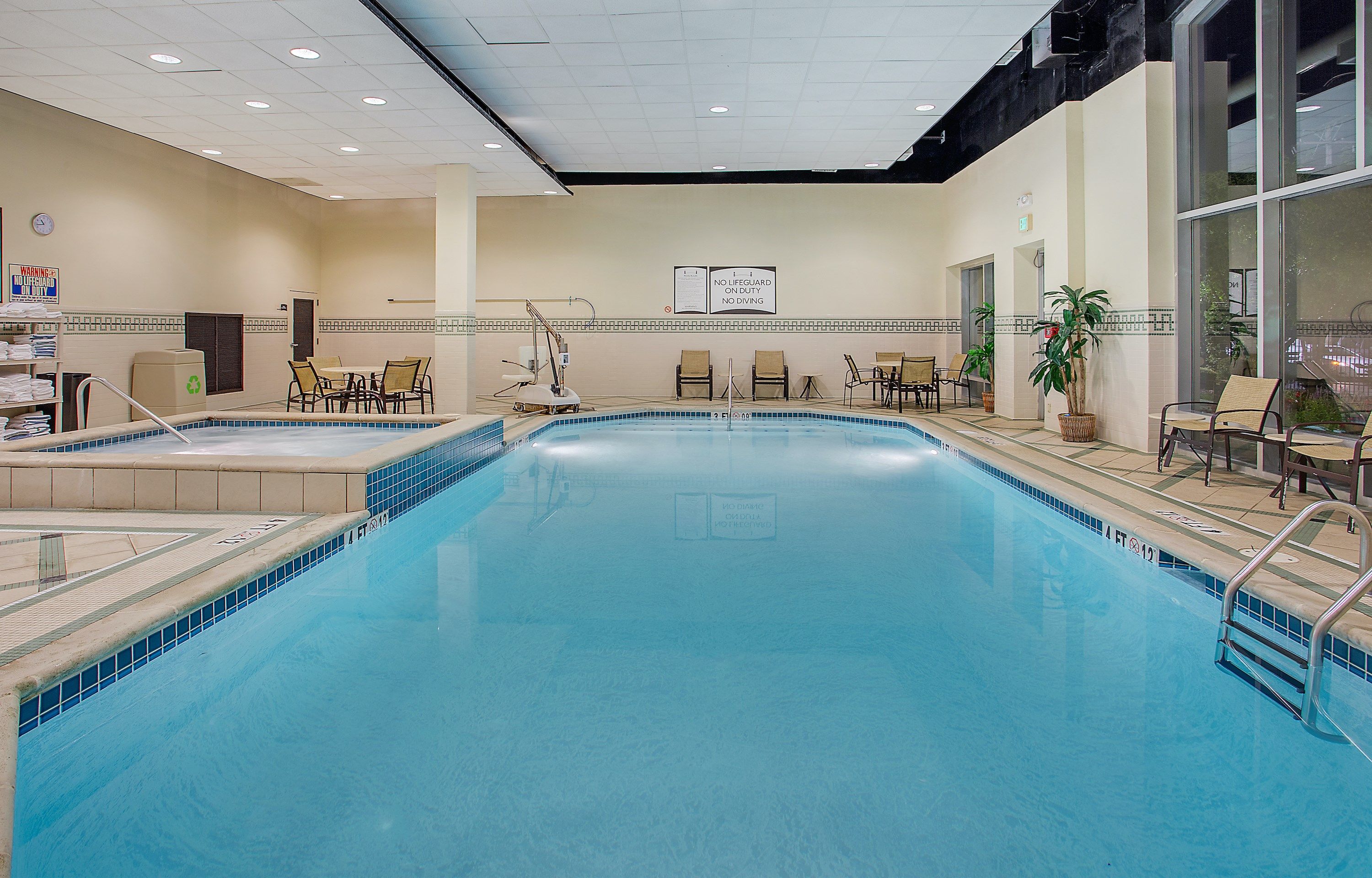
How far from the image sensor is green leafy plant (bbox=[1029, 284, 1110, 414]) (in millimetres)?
6918

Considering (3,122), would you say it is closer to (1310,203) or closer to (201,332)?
(201,332)

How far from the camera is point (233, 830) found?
70.9 inches

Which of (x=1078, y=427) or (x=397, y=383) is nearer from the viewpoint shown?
(x=1078, y=427)

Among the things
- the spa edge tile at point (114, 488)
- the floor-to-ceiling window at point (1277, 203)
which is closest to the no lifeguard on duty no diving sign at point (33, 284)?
the spa edge tile at point (114, 488)

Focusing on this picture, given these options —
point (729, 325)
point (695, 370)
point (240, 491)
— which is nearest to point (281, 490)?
point (240, 491)

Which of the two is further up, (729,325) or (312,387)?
(729,325)

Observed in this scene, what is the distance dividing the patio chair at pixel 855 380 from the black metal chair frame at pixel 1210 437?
4.33 metres

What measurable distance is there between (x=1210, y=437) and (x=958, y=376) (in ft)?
17.1

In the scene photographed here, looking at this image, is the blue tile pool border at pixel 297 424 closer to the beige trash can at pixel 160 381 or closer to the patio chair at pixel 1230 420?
the beige trash can at pixel 160 381

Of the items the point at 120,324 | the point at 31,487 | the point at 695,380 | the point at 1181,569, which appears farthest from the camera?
the point at 695,380

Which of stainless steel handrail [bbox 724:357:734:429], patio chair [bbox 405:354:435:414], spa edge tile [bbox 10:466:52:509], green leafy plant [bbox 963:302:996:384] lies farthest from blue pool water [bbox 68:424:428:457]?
green leafy plant [bbox 963:302:996:384]

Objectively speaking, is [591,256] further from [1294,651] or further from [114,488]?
[1294,651]

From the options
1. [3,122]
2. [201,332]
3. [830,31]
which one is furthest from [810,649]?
[201,332]

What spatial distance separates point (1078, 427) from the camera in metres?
6.97
